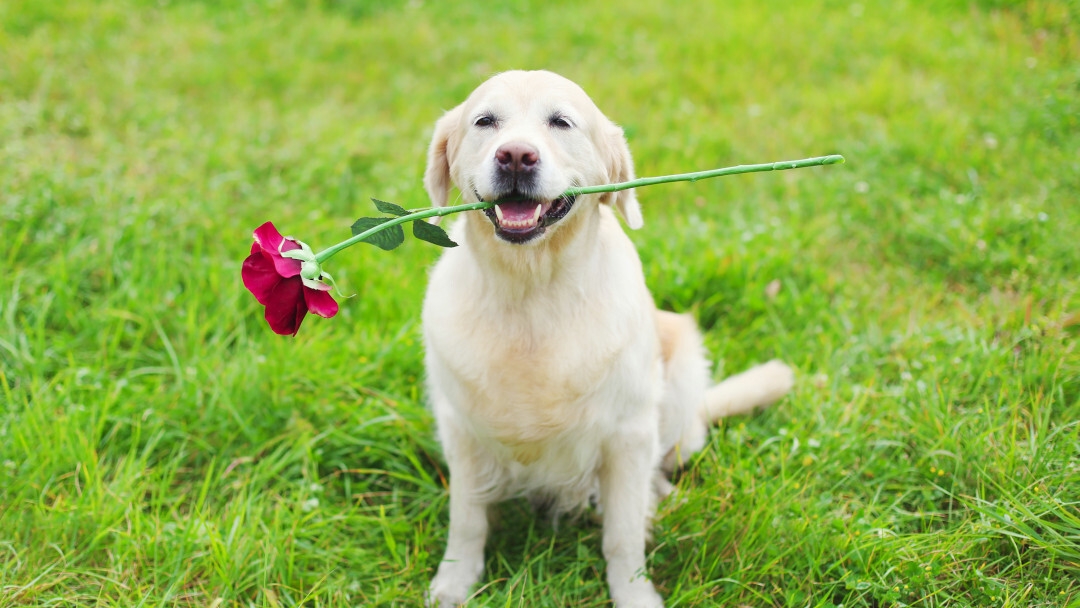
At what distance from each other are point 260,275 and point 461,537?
122 cm

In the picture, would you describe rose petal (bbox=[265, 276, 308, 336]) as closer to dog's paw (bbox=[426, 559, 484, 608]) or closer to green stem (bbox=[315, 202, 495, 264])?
green stem (bbox=[315, 202, 495, 264])

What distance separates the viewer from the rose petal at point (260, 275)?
1.76 m

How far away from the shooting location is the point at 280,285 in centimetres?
178

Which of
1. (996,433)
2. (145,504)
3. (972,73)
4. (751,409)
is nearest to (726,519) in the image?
(751,409)

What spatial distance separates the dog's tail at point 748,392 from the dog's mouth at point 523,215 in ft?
3.93

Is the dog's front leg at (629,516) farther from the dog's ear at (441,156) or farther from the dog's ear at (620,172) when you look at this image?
the dog's ear at (441,156)

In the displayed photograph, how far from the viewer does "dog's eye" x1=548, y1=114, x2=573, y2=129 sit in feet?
7.54

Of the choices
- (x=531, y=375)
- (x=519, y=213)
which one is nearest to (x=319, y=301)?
(x=519, y=213)

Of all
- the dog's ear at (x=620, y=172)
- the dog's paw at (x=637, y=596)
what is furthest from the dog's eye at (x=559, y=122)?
the dog's paw at (x=637, y=596)

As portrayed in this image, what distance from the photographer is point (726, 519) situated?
2596mm

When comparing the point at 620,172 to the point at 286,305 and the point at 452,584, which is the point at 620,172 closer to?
the point at 286,305

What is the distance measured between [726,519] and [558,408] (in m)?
0.72

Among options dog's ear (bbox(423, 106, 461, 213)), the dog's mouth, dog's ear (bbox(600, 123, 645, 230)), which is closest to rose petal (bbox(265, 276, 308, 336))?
the dog's mouth

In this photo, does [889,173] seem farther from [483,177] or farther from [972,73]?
[483,177]
